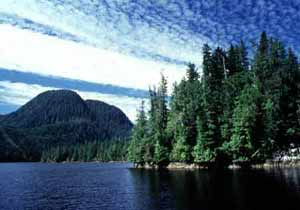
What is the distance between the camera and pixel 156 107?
120 meters

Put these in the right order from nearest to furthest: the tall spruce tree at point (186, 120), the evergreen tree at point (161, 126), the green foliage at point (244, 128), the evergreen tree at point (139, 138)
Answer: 1. the green foliage at point (244, 128)
2. the tall spruce tree at point (186, 120)
3. the evergreen tree at point (161, 126)
4. the evergreen tree at point (139, 138)

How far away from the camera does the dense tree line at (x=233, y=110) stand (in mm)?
76125

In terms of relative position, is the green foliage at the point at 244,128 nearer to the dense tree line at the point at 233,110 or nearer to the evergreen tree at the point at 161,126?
the dense tree line at the point at 233,110

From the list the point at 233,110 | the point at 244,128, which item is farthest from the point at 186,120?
the point at 244,128

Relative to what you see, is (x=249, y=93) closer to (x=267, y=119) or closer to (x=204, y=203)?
(x=267, y=119)

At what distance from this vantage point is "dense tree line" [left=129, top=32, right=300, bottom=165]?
250 ft

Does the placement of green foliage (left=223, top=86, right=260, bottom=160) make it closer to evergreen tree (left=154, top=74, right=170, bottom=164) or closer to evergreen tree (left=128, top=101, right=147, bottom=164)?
evergreen tree (left=154, top=74, right=170, bottom=164)

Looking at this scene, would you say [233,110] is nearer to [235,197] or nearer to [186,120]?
[186,120]

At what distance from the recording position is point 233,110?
82938 millimetres

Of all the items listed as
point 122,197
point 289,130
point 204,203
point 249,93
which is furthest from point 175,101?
point 204,203

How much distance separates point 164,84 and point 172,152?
29730 millimetres

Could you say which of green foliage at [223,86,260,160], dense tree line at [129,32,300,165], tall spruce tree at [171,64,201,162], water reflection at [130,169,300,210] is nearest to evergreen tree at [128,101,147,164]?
dense tree line at [129,32,300,165]

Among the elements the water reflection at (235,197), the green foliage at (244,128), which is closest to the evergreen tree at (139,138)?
the green foliage at (244,128)

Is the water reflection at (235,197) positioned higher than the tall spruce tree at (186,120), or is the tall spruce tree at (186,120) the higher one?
the tall spruce tree at (186,120)
